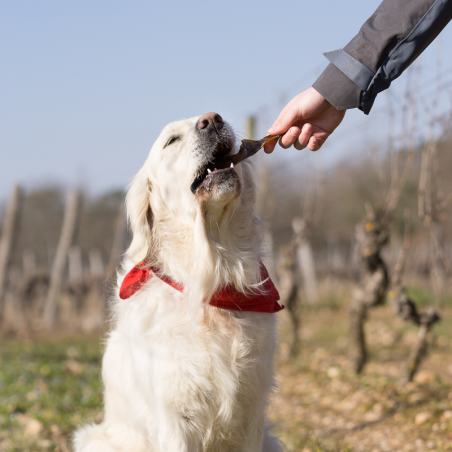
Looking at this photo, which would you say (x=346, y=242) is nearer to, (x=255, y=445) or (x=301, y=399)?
(x=301, y=399)

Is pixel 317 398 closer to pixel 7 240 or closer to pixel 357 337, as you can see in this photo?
pixel 357 337

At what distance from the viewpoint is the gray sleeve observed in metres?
1.95

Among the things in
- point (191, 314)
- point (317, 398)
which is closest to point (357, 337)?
point (317, 398)

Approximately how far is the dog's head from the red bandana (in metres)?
0.07

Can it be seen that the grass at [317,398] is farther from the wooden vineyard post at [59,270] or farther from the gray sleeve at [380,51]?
the wooden vineyard post at [59,270]

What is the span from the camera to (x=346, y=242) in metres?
26.8

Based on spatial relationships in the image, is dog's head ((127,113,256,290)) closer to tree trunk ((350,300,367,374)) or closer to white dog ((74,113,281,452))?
white dog ((74,113,281,452))

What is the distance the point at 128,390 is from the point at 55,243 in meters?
Result: 24.6

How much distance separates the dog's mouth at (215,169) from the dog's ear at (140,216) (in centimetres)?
39

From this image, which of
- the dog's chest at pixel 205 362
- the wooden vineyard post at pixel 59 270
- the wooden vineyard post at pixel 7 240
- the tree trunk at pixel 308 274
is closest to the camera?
the dog's chest at pixel 205 362

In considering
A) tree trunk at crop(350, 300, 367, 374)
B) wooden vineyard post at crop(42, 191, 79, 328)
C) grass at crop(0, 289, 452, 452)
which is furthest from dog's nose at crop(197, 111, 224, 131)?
wooden vineyard post at crop(42, 191, 79, 328)

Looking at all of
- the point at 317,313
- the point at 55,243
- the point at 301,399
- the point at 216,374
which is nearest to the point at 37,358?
the point at 301,399

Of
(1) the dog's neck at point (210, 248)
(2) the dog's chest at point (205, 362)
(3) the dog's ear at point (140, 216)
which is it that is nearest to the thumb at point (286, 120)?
(1) the dog's neck at point (210, 248)

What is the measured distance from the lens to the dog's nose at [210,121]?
2395 millimetres
